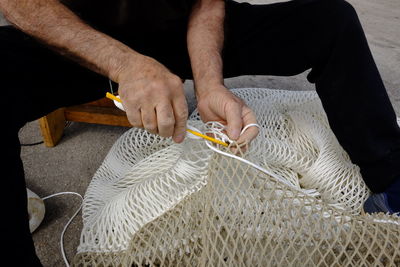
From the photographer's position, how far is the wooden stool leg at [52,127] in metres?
1.12

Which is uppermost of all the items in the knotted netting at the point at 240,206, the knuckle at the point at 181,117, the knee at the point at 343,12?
the knee at the point at 343,12

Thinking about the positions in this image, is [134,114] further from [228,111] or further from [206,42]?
[206,42]

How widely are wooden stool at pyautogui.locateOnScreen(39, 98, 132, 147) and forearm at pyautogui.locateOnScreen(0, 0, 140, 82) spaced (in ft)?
1.66

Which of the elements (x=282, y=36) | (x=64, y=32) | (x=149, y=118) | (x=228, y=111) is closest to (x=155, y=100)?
(x=149, y=118)

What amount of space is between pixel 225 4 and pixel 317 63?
11.8 inches

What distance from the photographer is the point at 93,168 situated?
1.10 metres

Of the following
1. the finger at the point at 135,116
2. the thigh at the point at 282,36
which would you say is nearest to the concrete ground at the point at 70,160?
the finger at the point at 135,116

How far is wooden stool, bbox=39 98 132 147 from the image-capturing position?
1.18 meters

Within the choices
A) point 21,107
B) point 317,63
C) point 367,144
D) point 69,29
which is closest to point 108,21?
point 69,29

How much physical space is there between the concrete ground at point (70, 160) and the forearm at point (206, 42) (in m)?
0.52

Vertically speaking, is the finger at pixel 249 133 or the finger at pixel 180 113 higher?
the finger at pixel 180 113

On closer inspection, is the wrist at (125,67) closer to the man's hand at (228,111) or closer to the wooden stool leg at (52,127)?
the man's hand at (228,111)

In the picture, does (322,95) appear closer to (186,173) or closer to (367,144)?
(367,144)

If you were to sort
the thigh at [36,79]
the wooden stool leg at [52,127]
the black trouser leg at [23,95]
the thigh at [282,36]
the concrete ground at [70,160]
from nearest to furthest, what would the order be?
the black trouser leg at [23,95]
the thigh at [36,79]
the thigh at [282,36]
the concrete ground at [70,160]
the wooden stool leg at [52,127]
